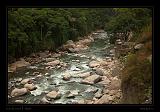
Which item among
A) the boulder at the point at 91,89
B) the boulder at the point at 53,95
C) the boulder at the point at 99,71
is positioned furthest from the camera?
the boulder at the point at 99,71

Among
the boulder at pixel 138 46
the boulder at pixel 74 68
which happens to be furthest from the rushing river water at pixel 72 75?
the boulder at pixel 138 46

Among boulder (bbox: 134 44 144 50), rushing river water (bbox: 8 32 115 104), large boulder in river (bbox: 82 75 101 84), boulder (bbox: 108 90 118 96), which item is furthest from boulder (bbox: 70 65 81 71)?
boulder (bbox: 134 44 144 50)

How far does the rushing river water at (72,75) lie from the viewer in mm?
2516

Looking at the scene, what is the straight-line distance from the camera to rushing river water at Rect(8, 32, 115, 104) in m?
2.52

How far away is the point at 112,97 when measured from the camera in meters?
2.46

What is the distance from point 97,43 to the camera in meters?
2.95

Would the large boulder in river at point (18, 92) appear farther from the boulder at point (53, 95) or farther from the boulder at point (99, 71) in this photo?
the boulder at point (99, 71)

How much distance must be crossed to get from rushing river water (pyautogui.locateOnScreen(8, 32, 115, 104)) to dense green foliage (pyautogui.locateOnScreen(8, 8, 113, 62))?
17 cm
